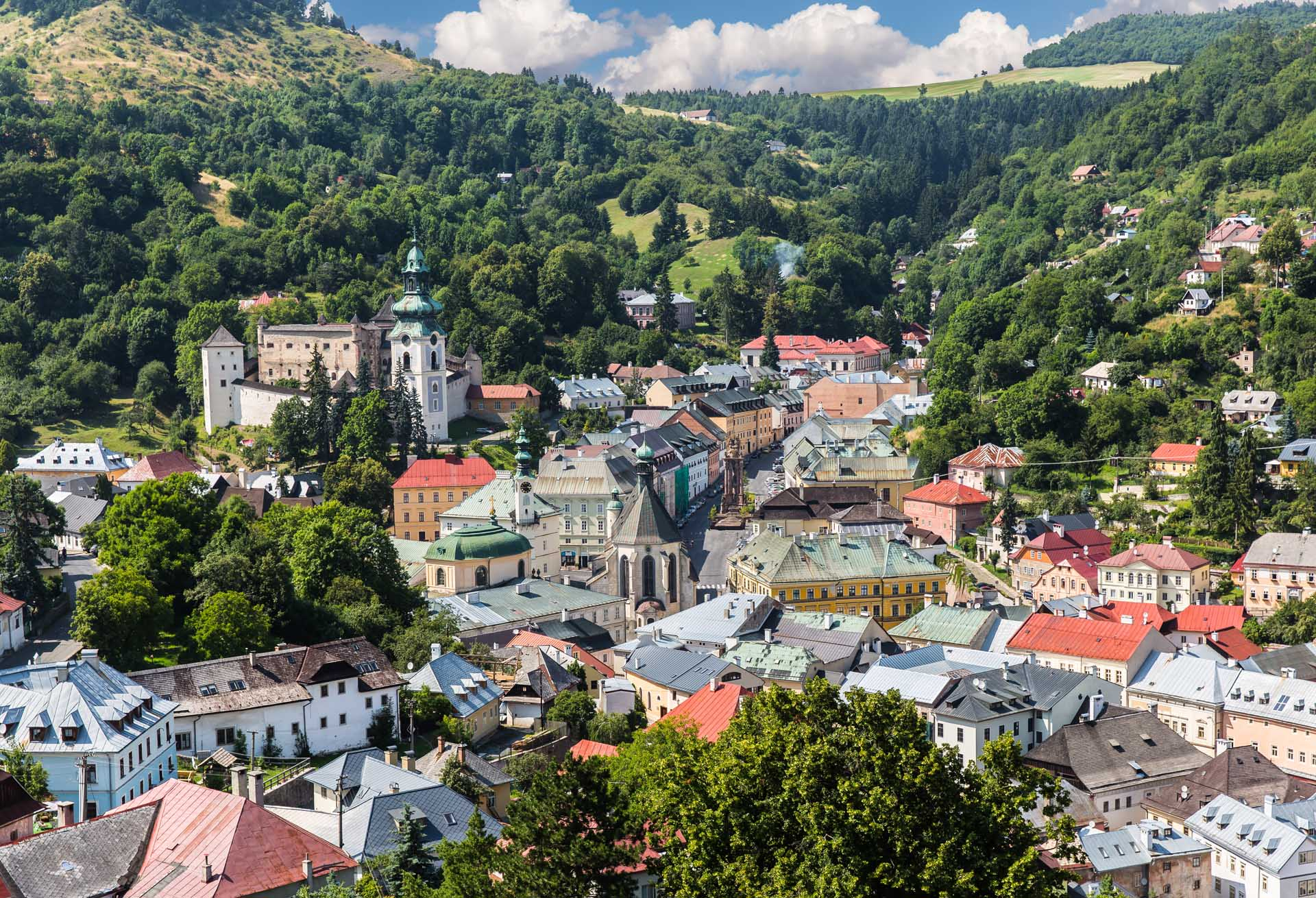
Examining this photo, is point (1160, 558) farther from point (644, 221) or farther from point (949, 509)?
point (644, 221)

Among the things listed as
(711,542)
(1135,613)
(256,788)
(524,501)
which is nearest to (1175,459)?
(1135,613)

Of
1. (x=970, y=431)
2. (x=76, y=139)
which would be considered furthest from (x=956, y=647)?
(x=76, y=139)

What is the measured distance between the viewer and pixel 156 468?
8700cm

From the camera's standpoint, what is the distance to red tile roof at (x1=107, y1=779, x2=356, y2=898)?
30.8 meters

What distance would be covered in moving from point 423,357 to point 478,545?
1154 inches

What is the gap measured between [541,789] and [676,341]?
111599 mm

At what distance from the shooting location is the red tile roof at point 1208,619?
6881cm

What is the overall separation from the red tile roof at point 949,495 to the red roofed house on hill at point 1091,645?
20.8 m

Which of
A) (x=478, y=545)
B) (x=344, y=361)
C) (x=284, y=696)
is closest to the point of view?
(x=284, y=696)

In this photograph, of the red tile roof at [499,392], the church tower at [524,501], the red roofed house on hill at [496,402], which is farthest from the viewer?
the red tile roof at [499,392]

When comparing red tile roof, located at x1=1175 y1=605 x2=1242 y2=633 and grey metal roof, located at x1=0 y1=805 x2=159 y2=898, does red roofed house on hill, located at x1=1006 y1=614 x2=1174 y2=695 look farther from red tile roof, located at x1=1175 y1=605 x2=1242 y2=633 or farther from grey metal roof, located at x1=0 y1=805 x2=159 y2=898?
grey metal roof, located at x1=0 y1=805 x2=159 y2=898

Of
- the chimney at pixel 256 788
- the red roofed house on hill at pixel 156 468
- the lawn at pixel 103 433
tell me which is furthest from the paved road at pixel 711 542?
the chimney at pixel 256 788

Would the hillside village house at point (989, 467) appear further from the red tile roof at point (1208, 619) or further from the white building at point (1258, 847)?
the white building at point (1258, 847)

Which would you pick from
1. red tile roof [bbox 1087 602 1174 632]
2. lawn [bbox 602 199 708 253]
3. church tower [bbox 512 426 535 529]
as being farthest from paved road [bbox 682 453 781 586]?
lawn [bbox 602 199 708 253]
